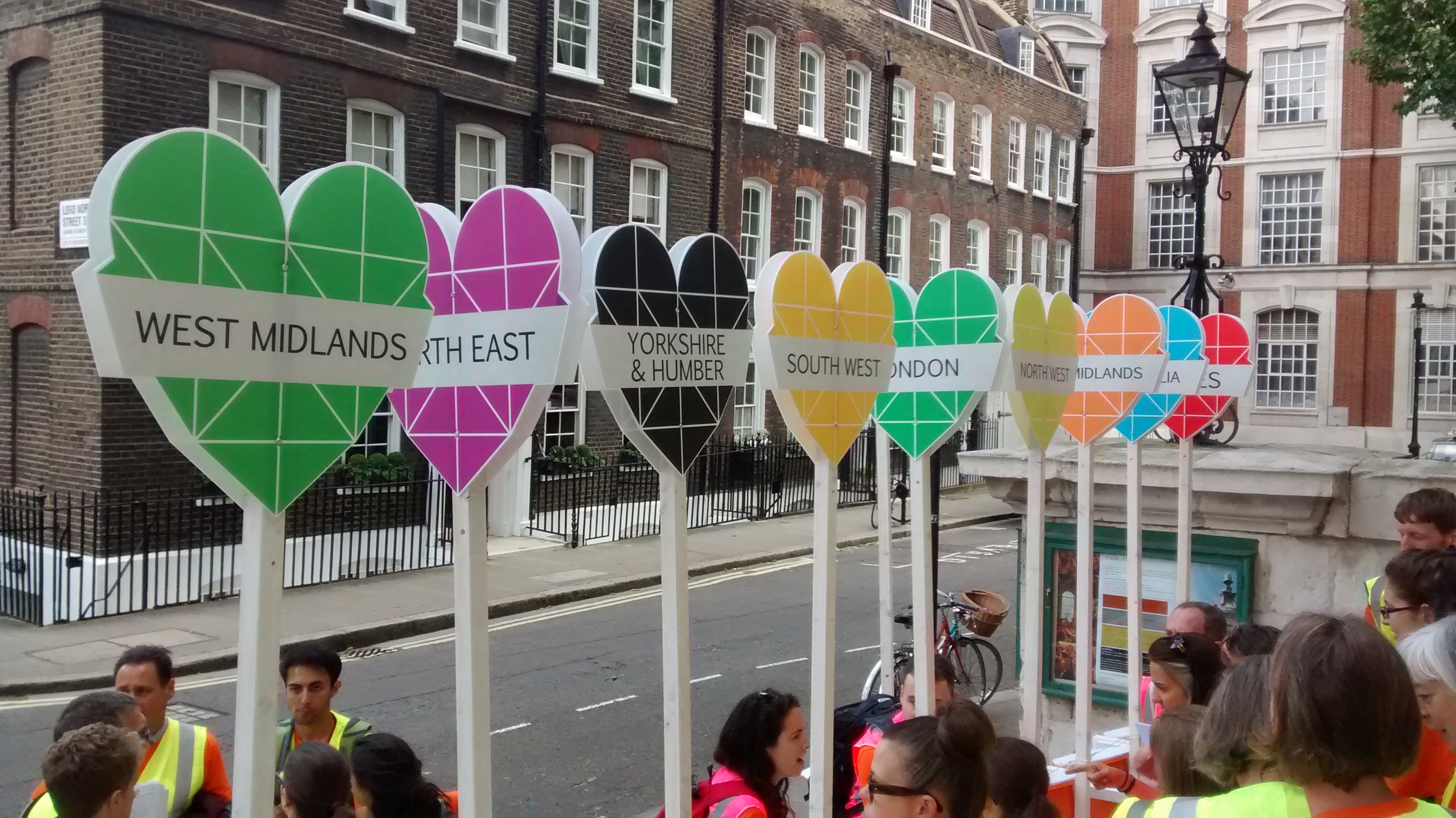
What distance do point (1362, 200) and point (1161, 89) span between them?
2769cm

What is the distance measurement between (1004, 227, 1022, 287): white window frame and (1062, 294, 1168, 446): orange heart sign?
2480cm

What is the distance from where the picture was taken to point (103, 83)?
12133 millimetres

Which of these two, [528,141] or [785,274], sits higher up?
Answer: [528,141]

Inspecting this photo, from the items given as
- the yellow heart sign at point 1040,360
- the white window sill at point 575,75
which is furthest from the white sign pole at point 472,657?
the white window sill at point 575,75

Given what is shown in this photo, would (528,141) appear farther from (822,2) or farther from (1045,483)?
(1045,483)

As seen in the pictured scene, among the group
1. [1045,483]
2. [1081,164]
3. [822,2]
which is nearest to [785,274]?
[1045,483]

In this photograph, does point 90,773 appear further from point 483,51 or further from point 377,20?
point 483,51

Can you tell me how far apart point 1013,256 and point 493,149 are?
1726 cm

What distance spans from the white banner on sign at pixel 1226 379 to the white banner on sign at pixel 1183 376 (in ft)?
1.15

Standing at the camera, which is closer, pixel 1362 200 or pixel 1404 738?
pixel 1404 738

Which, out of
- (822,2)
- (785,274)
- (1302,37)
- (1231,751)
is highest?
(1302,37)

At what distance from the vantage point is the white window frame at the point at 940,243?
2636cm

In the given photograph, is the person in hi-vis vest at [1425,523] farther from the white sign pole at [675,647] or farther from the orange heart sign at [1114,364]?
the white sign pole at [675,647]

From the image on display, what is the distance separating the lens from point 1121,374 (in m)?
5.54
